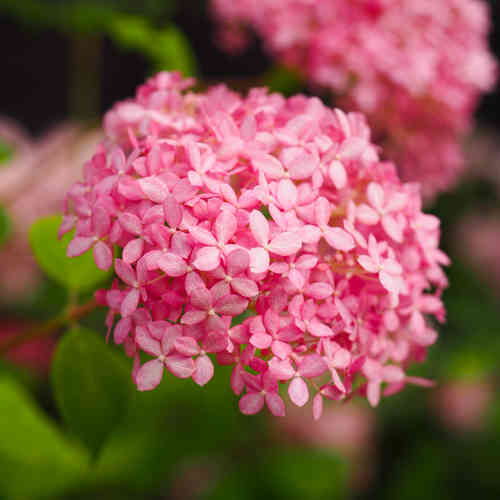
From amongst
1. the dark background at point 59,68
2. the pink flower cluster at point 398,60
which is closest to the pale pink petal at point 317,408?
the pink flower cluster at point 398,60

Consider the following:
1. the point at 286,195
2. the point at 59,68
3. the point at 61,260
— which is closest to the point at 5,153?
the point at 61,260

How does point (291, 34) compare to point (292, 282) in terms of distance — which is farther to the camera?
point (291, 34)

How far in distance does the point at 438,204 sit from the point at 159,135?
1.18 m

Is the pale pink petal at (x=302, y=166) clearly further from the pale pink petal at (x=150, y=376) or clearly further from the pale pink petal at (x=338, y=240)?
the pale pink petal at (x=150, y=376)

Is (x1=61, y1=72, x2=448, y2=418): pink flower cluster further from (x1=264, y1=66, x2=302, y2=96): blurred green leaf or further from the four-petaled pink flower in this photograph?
(x1=264, y1=66, x2=302, y2=96): blurred green leaf

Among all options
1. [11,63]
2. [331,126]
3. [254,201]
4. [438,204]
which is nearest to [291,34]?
[331,126]

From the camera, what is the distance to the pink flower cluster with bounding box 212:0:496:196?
0.76m

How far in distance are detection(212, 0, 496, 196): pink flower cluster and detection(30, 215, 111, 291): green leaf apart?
0.38 m

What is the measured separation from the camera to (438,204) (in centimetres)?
155

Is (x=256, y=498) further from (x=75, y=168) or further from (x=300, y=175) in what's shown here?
(x=300, y=175)

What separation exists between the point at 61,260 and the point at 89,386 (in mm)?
128

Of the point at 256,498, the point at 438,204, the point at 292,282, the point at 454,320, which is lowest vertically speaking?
the point at 256,498

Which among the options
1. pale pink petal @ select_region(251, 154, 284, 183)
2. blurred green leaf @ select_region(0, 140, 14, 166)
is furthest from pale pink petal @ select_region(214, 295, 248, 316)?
blurred green leaf @ select_region(0, 140, 14, 166)

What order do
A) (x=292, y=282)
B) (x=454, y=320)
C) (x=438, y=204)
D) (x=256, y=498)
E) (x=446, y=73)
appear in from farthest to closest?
1. (x=438, y=204)
2. (x=454, y=320)
3. (x=256, y=498)
4. (x=446, y=73)
5. (x=292, y=282)
